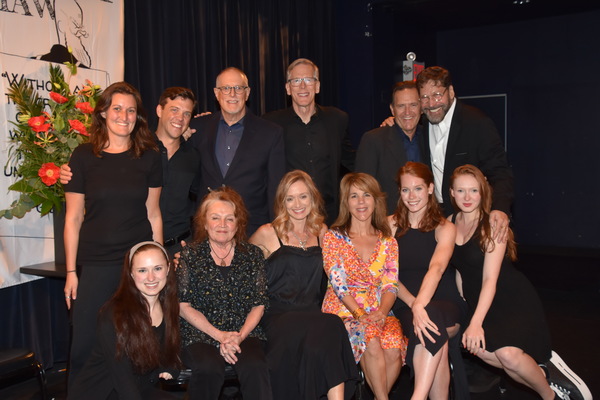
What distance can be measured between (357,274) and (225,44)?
3.02 metres

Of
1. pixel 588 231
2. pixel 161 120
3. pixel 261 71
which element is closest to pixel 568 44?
pixel 588 231

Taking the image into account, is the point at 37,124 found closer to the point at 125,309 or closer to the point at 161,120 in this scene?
the point at 161,120

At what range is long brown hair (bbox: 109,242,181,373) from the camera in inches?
111

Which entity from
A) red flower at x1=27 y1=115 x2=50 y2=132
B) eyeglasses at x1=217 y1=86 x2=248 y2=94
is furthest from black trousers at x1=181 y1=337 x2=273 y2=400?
eyeglasses at x1=217 y1=86 x2=248 y2=94

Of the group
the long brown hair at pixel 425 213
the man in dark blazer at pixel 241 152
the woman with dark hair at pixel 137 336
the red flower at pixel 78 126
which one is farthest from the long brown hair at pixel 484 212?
the red flower at pixel 78 126

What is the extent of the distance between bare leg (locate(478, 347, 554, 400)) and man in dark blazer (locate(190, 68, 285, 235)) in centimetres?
163

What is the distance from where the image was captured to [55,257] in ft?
13.3

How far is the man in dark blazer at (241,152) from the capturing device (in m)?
3.88

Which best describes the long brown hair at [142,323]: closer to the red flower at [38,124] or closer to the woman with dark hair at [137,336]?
the woman with dark hair at [137,336]

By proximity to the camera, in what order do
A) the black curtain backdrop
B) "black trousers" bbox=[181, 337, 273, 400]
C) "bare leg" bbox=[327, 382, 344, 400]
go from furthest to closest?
the black curtain backdrop
"bare leg" bbox=[327, 382, 344, 400]
"black trousers" bbox=[181, 337, 273, 400]

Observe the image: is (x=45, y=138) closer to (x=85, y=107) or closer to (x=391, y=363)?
(x=85, y=107)

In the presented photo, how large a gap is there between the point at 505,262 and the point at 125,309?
2150 millimetres

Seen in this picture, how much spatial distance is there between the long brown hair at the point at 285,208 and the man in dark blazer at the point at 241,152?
325 mm

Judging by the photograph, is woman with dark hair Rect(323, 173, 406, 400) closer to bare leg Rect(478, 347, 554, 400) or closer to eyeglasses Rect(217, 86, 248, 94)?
bare leg Rect(478, 347, 554, 400)
